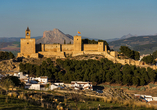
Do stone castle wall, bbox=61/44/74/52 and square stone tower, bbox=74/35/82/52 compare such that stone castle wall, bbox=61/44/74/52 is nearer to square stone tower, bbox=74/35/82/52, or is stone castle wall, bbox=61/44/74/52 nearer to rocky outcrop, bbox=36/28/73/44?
square stone tower, bbox=74/35/82/52

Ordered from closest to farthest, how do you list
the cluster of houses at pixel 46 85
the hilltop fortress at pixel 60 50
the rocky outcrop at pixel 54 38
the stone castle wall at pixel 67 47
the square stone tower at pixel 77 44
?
the cluster of houses at pixel 46 85, the hilltop fortress at pixel 60 50, the square stone tower at pixel 77 44, the stone castle wall at pixel 67 47, the rocky outcrop at pixel 54 38

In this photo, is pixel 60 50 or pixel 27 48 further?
pixel 60 50

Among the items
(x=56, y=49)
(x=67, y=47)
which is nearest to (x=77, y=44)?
(x=67, y=47)

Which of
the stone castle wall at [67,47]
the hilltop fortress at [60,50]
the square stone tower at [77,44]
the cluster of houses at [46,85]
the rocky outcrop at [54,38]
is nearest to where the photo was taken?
the cluster of houses at [46,85]

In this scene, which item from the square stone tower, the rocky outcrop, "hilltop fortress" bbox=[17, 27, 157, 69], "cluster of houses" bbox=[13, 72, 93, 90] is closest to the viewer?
"cluster of houses" bbox=[13, 72, 93, 90]

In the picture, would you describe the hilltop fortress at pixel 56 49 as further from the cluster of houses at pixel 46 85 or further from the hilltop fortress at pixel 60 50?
the cluster of houses at pixel 46 85

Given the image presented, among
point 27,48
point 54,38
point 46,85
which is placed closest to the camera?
point 46,85

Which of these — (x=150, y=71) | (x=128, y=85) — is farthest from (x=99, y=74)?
(x=150, y=71)

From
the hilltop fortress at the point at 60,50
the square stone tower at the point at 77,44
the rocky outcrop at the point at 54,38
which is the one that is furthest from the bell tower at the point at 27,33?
the rocky outcrop at the point at 54,38

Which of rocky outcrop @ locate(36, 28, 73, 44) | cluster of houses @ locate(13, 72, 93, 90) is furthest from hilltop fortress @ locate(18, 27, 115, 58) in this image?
rocky outcrop @ locate(36, 28, 73, 44)

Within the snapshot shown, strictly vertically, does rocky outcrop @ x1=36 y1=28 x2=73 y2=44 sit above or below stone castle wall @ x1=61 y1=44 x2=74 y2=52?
above

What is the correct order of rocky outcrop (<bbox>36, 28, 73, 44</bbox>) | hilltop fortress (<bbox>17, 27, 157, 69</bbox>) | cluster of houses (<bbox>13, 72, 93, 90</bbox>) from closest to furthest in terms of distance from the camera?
cluster of houses (<bbox>13, 72, 93, 90</bbox>) < hilltop fortress (<bbox>17, 27, 157, 69</bbox>) < rocky outcrop (<bbox>36, 28, 73, 44</bbox>)

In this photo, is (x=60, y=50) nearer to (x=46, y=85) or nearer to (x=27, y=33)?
(x=27, y=33)

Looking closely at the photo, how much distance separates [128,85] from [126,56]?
15.7 m
